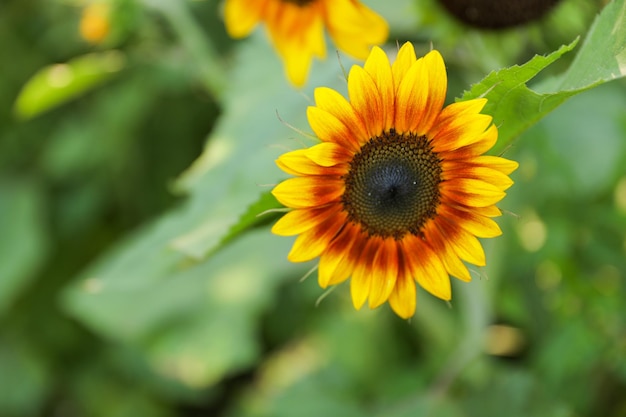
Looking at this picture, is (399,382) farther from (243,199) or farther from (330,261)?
(330,261)

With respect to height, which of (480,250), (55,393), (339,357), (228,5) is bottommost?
(55,393)

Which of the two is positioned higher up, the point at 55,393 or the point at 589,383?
the point at 589,383

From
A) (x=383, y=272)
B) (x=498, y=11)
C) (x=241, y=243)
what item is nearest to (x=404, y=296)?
(x=383, y=272)

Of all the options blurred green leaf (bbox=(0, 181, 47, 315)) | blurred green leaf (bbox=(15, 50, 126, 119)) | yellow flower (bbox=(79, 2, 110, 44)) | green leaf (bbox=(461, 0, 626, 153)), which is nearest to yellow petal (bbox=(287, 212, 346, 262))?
green leaf (bbox=(461, 0, 626, 153))

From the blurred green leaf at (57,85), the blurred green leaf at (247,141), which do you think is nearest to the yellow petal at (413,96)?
the blurred green leaf at (247,141)

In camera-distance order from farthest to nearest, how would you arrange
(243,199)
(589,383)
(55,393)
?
(55,393)
(589,383)
(243,199)

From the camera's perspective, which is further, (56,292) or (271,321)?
(56,292)

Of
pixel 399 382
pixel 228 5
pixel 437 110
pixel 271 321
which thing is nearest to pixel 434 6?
pixel 228 5

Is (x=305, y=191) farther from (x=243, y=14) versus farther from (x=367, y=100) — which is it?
(x=243, y=14)
